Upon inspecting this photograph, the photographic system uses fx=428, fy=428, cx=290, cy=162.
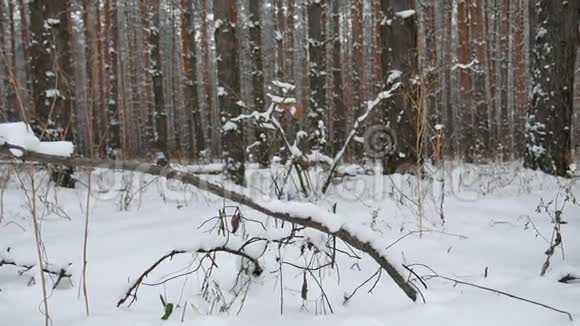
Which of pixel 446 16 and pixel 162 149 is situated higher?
pixel 446 16

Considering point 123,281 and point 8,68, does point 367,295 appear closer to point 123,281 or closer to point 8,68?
point 123,281

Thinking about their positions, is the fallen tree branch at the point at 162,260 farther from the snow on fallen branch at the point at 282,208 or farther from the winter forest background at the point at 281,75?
the winter forest background at the point at 281,75

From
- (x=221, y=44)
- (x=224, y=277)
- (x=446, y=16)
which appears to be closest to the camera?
(x=224, y=277)

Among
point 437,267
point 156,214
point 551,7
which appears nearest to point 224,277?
point 437,267

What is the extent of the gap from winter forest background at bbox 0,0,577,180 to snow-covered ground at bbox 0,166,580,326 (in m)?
0.55

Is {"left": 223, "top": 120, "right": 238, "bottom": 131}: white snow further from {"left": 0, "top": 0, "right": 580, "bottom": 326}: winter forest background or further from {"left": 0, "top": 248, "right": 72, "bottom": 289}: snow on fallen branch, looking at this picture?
{"left": 0, "top": 248, "right": 72, "bottom": 289}: snow on fallen branch

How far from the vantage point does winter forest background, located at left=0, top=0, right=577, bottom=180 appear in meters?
5.12

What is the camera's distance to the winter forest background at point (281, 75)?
5121 mm

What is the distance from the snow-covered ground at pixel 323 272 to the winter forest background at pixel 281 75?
0.55m

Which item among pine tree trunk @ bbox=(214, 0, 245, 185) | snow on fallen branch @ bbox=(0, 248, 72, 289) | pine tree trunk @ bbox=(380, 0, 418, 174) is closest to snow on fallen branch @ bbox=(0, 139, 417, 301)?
snow on fallen branch @ bbox=(0, 248, 72, 289)

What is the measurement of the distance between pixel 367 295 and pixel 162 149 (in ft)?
33.0

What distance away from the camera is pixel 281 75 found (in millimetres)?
15711

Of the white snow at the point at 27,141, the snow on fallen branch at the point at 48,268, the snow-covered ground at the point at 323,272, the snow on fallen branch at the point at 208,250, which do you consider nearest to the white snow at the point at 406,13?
the snow-covered ground at the point at 323,272

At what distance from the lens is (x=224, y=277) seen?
173cm
